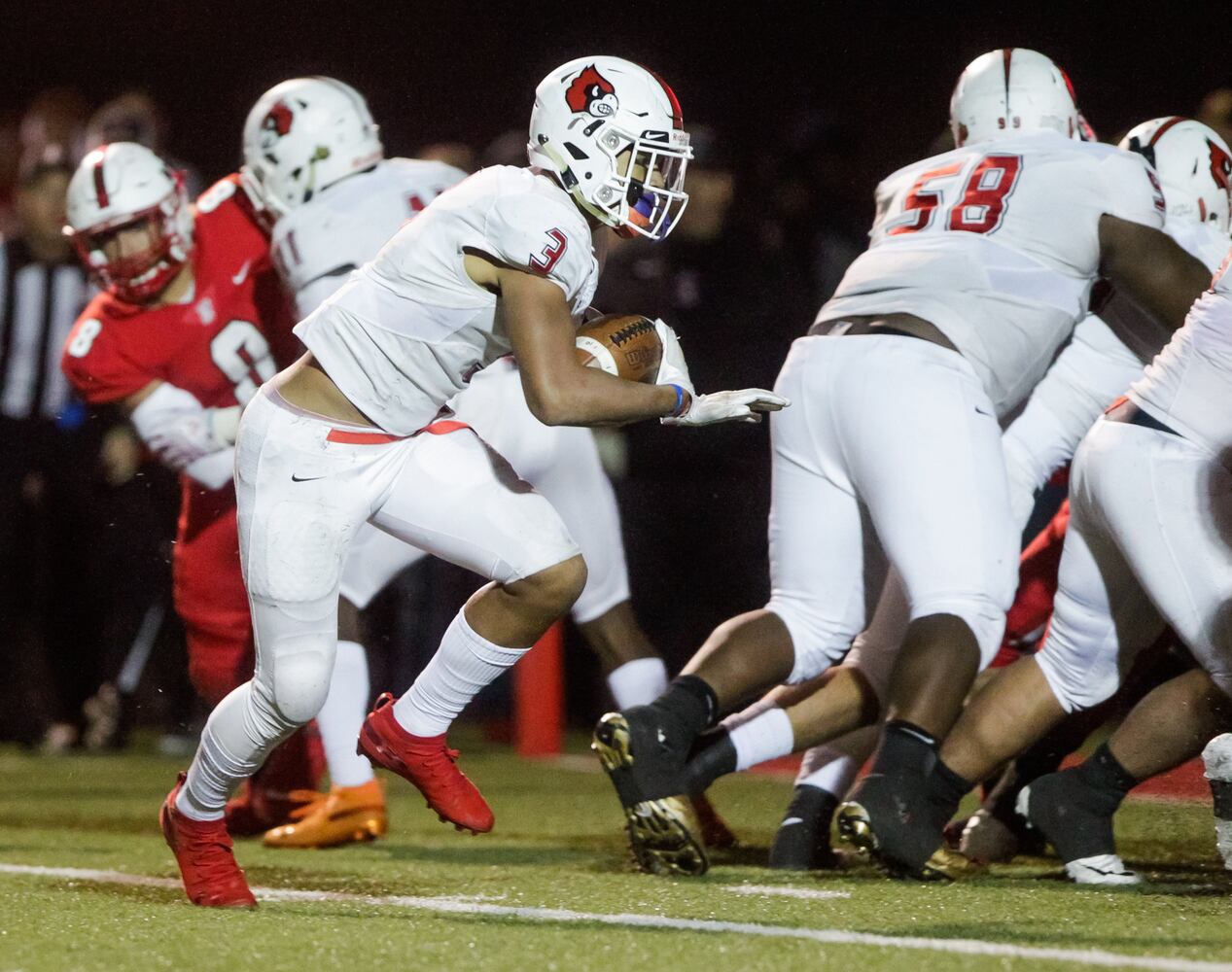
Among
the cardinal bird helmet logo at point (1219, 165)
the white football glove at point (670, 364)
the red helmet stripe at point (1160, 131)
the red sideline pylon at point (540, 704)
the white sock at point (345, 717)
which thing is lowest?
the red sideline pylon at point (540, 704)

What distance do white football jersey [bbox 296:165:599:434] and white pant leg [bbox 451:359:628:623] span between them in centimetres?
98

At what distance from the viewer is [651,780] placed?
341cm

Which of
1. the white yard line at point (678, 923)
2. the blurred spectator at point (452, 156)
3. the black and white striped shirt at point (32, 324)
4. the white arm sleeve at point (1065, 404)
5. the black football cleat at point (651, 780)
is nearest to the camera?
the white yard line at point (678, 923)

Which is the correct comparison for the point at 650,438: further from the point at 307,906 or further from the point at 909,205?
the point at 307,906

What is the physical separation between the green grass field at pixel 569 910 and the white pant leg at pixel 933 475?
21.4 inches

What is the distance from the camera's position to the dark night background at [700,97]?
603 centimetres

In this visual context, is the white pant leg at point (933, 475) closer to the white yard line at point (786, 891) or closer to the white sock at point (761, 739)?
the white sock at point (761, 739)

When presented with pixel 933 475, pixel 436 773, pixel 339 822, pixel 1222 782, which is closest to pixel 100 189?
pixel 339 822

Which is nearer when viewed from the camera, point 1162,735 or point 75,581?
point 1162,735

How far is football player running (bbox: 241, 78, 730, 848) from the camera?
4.24 meters

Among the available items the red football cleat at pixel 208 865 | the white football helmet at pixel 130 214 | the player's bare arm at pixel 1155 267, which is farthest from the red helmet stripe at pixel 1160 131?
the red football cleat at pixel 208 865

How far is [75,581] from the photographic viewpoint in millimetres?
7422

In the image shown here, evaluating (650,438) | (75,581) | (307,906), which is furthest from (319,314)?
(75,581)

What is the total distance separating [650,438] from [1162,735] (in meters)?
3.13
